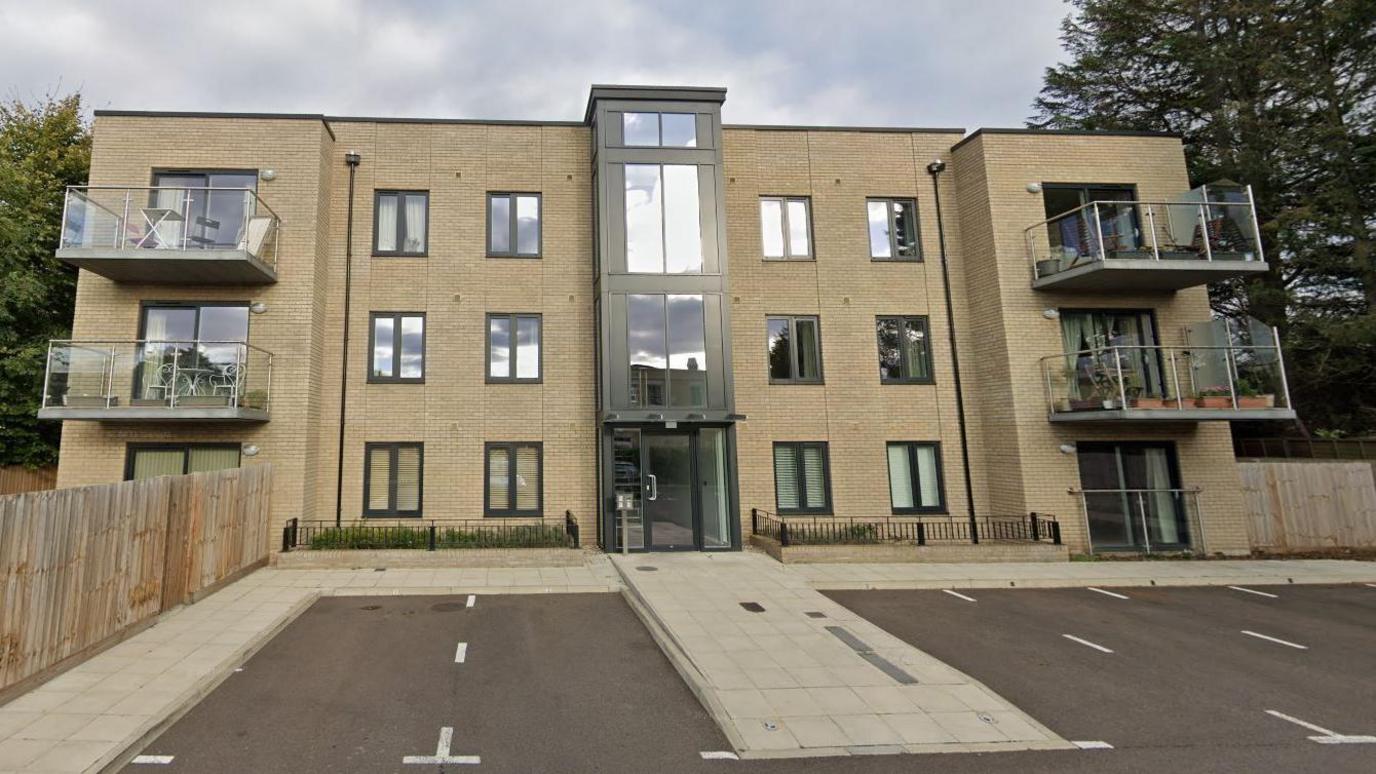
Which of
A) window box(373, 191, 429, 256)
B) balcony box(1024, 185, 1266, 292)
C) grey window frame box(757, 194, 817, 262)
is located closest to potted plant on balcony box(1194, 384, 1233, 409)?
balcony box(1024, 185, 1266, 292)

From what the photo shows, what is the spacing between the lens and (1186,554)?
38.8ft

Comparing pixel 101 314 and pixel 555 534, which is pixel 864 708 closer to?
pixel 555 534

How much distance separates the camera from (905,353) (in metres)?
13.5

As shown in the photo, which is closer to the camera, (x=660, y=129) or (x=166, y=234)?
(x=166, y=234)

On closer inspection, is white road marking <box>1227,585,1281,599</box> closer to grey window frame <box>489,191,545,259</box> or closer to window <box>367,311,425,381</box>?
grey window frame <box>489,191,545,259</box>

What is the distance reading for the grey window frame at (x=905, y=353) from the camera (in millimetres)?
13367

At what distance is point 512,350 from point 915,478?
9198 millimetres

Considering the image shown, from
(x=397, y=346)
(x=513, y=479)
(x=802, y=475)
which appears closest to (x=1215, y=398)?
(x=802, y=475)

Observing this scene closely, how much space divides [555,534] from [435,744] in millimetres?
6772

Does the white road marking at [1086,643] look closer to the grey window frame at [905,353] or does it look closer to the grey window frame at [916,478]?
the grey window frame at [916,478]

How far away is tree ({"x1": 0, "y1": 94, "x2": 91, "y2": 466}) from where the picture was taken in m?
12.5

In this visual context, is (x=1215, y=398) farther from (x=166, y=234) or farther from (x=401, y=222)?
(x=166, y=234)

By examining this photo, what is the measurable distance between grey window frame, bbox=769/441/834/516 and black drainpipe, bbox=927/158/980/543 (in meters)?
3.03

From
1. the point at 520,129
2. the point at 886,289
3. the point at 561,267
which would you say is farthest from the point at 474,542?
the point at 886,289
